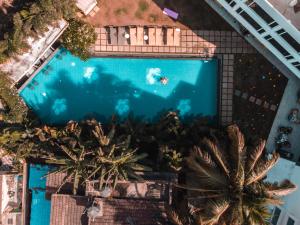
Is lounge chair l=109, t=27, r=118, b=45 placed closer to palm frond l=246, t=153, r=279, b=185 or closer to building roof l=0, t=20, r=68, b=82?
building roof l=0, t=20, r=68, b=82

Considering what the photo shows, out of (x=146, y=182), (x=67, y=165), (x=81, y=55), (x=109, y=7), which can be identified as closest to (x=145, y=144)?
(x=146, y=182)

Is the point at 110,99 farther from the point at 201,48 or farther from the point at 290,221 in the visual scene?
the point at 290,221

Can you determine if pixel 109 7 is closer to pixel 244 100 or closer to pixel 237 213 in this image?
pixel 244 100

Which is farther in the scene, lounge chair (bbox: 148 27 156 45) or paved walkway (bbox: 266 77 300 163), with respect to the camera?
paved walkway (bbox: 266 77 300 163)

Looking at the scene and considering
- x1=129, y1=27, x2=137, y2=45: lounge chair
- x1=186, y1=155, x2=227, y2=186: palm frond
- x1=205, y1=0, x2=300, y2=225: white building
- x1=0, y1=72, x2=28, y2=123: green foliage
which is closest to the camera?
x1=186, y1=155, x2=227, y2=186: palm frond

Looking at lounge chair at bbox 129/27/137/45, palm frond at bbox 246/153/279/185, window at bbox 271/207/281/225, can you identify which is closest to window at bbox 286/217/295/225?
window at bbox 271/207/281/225

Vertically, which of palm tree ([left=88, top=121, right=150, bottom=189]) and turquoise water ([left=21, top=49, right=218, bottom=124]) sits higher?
turquoise water ([left=21, top=49, right=218, bottom=124])
